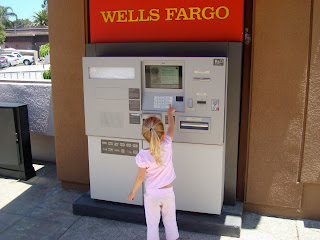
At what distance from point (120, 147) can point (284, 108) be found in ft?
6.24

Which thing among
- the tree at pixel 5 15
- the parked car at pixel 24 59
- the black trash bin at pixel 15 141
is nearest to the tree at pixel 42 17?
the tree at pixel 5 15

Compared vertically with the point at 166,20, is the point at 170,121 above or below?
below

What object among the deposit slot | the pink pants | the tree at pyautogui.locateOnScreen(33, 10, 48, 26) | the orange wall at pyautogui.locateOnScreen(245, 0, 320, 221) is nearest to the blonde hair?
the pink pants

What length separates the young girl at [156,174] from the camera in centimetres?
283

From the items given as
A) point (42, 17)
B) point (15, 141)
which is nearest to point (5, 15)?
point (42, 17)

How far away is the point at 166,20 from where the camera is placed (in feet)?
12.5

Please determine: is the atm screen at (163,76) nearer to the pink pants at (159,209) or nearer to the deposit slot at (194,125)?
the deposit slot at (194,125)

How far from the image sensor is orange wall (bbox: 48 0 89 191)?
4.39 meters

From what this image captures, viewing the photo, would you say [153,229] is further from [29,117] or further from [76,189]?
[29,117]

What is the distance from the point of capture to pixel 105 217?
4000mm

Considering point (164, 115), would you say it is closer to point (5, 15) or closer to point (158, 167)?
point (158, 167)

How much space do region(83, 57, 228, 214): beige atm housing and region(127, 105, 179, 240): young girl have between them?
0.62m

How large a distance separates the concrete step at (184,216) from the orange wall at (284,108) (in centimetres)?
45

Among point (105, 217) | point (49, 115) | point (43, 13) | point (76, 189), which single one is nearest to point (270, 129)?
point (105, 217)
